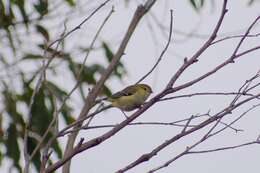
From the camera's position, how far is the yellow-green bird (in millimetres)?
3332

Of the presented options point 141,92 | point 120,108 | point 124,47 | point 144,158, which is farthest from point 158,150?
point 141,92

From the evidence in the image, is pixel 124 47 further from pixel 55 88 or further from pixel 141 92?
pixel 55 88

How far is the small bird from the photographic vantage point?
333cm

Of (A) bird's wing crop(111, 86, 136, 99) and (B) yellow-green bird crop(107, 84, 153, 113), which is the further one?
(A) bird's wing crop(111, 86, 136, 99)

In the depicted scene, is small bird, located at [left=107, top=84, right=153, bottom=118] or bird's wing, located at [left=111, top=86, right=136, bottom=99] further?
bird's wing, located at [left=111, top=86, right=136, bottom=99]

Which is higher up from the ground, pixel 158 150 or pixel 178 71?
pixel 178 71

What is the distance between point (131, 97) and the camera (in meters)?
3.41

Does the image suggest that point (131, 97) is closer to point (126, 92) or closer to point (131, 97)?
point (131, 97)

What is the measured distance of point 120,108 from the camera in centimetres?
305

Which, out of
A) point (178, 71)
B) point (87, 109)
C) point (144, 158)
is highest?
point (87, 109)

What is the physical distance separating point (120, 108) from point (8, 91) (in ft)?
3.08

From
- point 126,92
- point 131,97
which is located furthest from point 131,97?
point 126,92

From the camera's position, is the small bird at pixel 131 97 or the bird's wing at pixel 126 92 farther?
the bird's wing at pixel 126 92

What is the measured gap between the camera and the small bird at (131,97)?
131 inches
